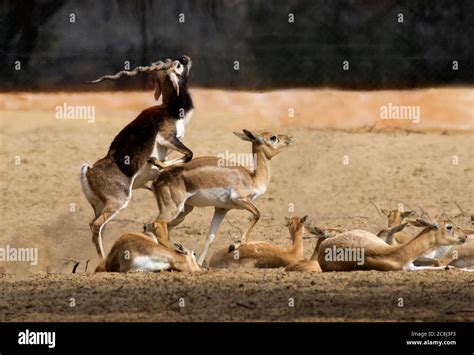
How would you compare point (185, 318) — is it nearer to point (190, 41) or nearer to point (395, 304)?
point (395, 304)

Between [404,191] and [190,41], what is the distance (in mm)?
3053

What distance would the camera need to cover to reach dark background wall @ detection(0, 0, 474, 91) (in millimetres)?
22297

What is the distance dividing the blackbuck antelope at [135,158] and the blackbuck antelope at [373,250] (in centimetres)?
209

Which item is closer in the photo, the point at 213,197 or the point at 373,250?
the point at 373,250

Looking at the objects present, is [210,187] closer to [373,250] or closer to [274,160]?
[373,250]

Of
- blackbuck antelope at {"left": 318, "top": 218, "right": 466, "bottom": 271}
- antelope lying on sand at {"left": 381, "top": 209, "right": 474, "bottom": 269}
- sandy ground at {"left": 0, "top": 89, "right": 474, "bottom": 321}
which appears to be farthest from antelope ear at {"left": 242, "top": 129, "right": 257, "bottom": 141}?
blackbuck antelope at {"left": 318, "top": 218, "right": 466, "bottom": 271}

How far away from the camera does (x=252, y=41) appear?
22.5 m

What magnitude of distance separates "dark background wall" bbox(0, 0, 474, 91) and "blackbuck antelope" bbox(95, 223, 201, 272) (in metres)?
5.68

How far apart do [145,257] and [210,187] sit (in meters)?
1.90

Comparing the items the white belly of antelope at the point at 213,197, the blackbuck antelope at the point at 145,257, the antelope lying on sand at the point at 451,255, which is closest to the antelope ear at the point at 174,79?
the white belly of antelope at the point at 213,197

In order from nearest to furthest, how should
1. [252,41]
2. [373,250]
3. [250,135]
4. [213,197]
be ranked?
[373,250] → [213,197] → [250,135] → [252,41]

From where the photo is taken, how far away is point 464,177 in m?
22.1

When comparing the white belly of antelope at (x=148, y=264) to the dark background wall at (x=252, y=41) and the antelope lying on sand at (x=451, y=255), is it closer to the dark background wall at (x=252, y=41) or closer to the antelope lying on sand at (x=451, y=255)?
the antelope lying on sand at (x=451, y=255)

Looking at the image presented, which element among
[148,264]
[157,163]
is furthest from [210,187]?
[148,264]
